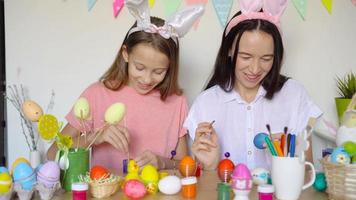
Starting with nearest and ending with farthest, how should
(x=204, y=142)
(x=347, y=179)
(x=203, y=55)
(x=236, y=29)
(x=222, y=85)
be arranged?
(x=347, y=179) → (x=204, y=142) → (x=236, y=29) → (x=222, y=85) → (x=203, y=55)

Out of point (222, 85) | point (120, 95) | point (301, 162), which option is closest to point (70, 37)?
point (120, 95)

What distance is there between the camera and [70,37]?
161 cm

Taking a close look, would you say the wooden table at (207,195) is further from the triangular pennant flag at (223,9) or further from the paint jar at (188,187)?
the triangular pennant flag at (223,9)

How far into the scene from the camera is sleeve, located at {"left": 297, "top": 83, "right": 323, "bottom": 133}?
1.22 meters

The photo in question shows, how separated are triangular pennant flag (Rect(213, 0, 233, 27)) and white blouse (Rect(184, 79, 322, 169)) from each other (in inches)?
15.3

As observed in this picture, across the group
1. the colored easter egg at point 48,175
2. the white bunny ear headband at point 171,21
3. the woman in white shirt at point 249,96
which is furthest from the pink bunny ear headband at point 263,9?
the colored easter egg at point 48,175

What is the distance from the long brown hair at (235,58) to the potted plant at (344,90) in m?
0.33

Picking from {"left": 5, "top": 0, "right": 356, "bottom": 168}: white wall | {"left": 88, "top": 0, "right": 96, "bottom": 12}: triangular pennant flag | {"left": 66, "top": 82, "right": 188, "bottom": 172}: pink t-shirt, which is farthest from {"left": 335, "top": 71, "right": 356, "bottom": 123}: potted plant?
{"left": 88, "top": 0, "right": 96, "bottom": 12}: triangular pennant flag

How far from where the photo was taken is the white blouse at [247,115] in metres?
1.25

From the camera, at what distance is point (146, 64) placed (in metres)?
1.19

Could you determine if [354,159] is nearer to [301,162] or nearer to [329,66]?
[301,162]

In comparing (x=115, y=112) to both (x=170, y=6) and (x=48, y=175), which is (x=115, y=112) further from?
(x=170, y=6)

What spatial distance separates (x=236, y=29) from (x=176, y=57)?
200mm

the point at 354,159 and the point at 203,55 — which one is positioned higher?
the point at 203,55
